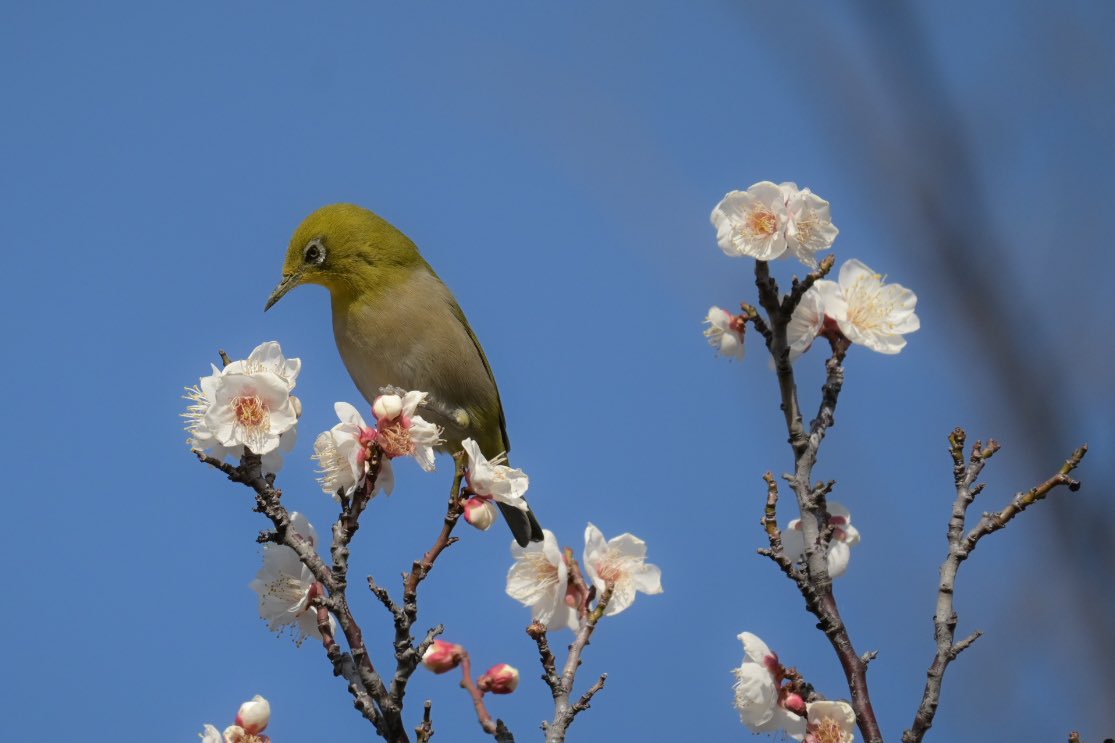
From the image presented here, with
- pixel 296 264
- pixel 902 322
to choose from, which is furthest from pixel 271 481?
pixel 296 264

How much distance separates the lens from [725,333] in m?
3.74

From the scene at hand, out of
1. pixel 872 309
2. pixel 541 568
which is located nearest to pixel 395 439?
pixel 541 568

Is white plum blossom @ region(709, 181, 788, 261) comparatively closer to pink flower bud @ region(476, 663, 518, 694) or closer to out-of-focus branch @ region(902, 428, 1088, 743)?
out-of-focus branch @ region(902, 428, 1088, 743)

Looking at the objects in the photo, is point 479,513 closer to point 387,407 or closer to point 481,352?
point 387,407

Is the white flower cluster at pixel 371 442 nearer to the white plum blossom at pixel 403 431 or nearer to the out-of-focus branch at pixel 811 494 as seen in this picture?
the white plum blossom at pixel 403 431

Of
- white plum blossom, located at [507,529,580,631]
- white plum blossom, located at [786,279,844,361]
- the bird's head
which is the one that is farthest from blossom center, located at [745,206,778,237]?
the bird's head

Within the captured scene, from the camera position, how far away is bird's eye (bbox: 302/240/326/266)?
5875mm

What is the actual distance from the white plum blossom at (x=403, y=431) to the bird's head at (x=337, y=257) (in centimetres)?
287

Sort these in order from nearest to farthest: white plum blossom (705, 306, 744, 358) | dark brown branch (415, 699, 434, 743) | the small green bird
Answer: dark brown branch (415, 699, 434, 743), white plum blossom (705, 306, 744, 358), the small green bird

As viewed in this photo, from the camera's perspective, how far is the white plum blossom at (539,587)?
9.75ft

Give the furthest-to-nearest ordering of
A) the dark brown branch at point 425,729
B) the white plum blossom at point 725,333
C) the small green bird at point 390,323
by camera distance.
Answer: the small green bird at point 390,323, the white plum blossom at point 725,333, the dark brown branch at point 425,729

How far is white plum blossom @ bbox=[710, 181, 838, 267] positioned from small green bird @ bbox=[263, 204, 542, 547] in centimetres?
255

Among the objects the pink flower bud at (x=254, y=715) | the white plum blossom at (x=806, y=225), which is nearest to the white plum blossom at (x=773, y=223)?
the white plum blossom at (x=806, y=225)

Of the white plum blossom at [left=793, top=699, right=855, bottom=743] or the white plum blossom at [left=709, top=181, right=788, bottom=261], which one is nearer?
the white plum blossom at [left=793, top=699, right=855, bottom=743]
